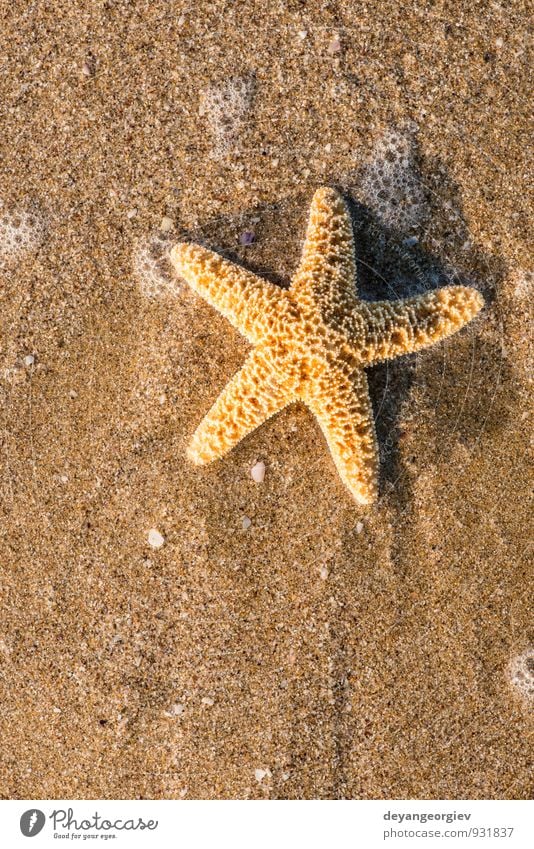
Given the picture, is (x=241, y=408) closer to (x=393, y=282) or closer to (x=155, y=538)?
(x=155, y=538)

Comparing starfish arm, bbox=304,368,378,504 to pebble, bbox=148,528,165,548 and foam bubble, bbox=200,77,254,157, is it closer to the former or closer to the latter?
pebble, bbox=148,528,165,548

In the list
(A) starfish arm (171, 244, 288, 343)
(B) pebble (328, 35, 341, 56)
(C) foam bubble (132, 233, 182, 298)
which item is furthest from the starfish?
(B) pebble (328, 35, 341, 56)

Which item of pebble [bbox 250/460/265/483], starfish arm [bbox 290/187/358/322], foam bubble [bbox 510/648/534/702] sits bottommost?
foam bubble [bbox 510/648/534/702]

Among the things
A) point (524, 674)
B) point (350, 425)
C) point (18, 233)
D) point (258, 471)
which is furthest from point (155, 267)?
point (524, 674)

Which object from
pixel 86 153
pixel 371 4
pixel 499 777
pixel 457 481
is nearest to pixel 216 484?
pixel 457 481

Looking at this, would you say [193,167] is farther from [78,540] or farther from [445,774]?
[445,774]

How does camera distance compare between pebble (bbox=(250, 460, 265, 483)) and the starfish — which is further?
pebble (bbox=(250, 460, 265, 483))
